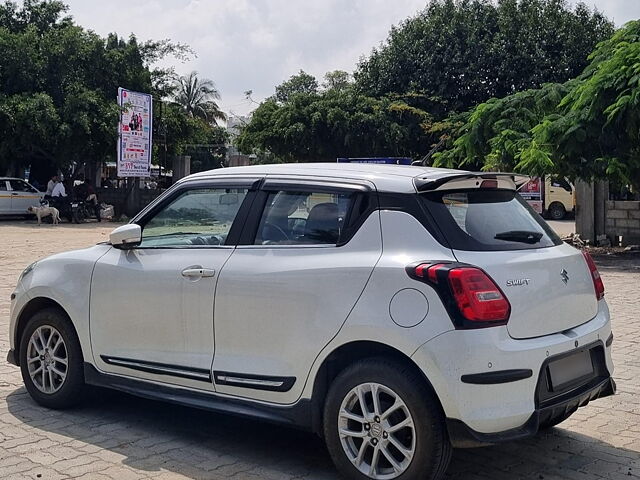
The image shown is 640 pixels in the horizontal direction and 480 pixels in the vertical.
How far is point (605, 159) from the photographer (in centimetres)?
1523

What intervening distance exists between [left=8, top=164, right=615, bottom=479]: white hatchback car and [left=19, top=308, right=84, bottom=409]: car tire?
0.08 metres

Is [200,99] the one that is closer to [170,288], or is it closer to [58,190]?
[58,190]

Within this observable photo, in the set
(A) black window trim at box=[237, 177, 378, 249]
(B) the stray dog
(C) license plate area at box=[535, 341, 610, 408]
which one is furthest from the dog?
(C) license plate area at box=[535, 341, 610, 408]

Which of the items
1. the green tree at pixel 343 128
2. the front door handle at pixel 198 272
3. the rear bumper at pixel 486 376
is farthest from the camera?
the green tree at pixel 343 128

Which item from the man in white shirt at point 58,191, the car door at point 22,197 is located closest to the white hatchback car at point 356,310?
the man in white shirt at point 58,191

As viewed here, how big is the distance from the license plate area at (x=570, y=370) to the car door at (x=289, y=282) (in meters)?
1.11

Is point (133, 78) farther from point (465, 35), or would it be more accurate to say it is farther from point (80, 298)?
point (80, 298)

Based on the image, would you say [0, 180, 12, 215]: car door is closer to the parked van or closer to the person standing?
the person standing

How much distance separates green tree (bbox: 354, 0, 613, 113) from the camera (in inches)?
1359

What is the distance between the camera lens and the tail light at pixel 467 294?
3986 millimetres

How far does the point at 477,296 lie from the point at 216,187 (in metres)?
2.02

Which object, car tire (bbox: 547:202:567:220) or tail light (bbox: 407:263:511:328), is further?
car tire (bbox: 547:202:567:220)

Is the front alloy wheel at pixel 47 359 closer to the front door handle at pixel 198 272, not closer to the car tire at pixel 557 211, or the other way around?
the front door handle at pixel 198 272

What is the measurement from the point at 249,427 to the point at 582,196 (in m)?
15.1
